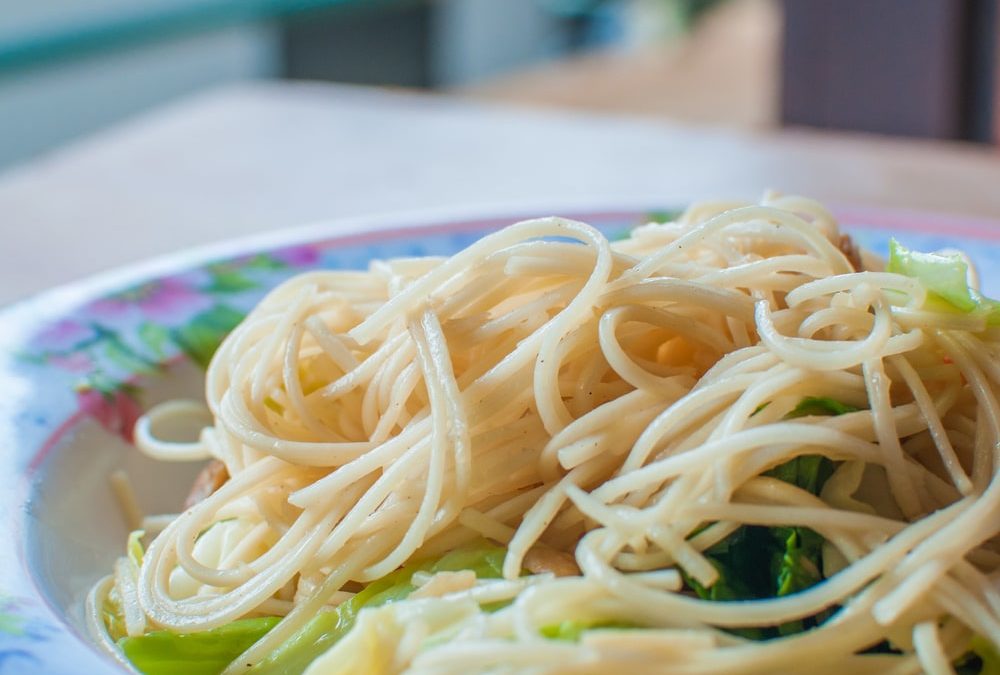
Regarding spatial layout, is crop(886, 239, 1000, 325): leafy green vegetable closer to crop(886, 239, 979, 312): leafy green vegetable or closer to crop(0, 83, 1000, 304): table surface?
crop(886, 239, 979, 312): leafy green vegetable

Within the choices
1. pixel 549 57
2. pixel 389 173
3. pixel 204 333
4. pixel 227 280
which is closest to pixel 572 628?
pixel 204 333

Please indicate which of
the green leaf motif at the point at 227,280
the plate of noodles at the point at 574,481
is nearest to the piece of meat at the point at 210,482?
the plate of noodles at the point at 574,481

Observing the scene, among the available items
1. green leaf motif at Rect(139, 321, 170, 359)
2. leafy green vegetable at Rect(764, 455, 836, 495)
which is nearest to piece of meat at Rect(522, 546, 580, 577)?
→ leafy green vegetable at Rect(764, 455, 836, 495)

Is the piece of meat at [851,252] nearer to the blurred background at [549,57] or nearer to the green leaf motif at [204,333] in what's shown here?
the green leaf motif at [204,333]

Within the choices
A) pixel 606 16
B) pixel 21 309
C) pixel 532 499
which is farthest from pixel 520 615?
pixel 606 16

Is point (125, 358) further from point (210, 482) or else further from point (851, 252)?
point (851, 252)

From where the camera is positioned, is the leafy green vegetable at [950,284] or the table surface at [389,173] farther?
the table surface at [389,173]
